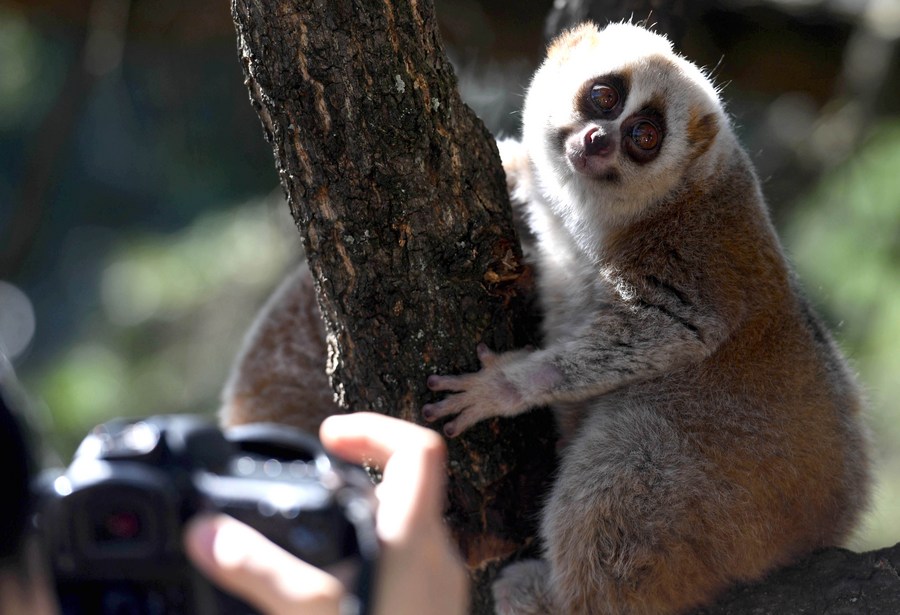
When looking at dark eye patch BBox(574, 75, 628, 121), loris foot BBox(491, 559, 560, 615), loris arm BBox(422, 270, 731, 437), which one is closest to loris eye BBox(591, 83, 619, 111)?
dark eye patch BBox(574, 75, 628, 121)

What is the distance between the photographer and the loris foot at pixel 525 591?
3.09 m

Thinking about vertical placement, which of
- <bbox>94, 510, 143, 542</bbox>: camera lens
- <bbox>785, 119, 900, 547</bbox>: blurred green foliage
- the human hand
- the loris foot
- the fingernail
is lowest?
<bbox>785, 119, 900, 547</bbox>: blurred green foliage

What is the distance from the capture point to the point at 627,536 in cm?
298

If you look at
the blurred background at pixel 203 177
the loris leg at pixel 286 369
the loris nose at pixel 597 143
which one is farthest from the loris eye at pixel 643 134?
the blurred background at pixel 203 177

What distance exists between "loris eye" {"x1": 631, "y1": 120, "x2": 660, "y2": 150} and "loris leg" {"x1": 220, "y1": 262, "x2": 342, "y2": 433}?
1593 mm

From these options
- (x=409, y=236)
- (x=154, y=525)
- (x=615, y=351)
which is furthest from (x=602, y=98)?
(x=154, y=525)

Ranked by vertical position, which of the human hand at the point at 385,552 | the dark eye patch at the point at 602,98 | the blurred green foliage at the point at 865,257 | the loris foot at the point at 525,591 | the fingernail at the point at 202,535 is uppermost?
the dark eye patch at the point at 602,98

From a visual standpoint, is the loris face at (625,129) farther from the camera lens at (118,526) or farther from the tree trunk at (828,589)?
the camera lens at (118,526)

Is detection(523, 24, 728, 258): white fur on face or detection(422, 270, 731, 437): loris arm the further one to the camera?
detection(523, 24, 728, 258): white fur on face

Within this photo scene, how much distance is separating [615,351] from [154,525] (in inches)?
82.7

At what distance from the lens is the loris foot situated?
3.09 meters

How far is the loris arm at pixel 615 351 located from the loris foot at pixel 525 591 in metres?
0.59

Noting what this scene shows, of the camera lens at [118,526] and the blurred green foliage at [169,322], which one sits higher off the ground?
the camera lens at [118,526]

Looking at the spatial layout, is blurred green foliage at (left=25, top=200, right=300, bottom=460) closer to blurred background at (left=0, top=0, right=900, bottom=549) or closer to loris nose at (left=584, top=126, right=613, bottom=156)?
blurred background at (left=0, top=0, right=900, bottom=549)
